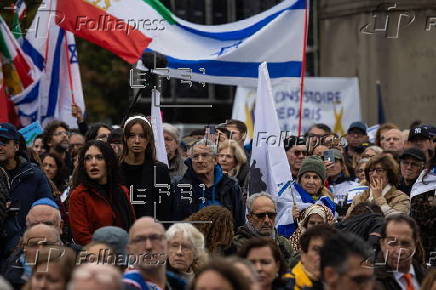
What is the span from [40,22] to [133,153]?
200 inches

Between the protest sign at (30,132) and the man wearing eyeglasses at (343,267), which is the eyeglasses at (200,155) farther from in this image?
the man wearing eyeglasses at (343,267)

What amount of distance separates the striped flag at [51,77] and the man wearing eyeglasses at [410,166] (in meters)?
5.05

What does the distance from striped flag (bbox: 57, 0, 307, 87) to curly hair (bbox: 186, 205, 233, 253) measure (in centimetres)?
352

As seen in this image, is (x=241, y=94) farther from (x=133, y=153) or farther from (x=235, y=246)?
(x=235, y=246)

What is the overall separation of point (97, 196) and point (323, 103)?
29.1 ft

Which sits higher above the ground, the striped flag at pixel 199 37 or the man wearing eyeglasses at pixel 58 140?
the striped flag at pixel 199 37

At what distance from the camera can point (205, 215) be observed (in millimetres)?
9305

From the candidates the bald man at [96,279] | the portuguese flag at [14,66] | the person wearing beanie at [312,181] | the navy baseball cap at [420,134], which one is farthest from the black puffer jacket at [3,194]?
the portuguese flag at [14,66]

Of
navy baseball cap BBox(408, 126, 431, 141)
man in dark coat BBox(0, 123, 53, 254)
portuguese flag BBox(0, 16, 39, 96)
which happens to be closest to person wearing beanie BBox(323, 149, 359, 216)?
navy baseball cap BBox(408, 126, 431, 141)

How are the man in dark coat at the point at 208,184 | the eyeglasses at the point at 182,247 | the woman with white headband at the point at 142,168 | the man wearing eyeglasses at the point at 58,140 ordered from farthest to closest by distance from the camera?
1. the man wearing eyeglasses at the point at 58,140
2. the man in dark coat at the point at 208,184
3. the woman with white headband at the point at 142,168
4. the eyeglasses at the point at 182,247

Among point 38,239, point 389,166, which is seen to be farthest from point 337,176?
point 38,239

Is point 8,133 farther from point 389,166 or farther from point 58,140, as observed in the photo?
point 389,166

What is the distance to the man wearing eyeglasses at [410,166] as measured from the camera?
1130 centimetres

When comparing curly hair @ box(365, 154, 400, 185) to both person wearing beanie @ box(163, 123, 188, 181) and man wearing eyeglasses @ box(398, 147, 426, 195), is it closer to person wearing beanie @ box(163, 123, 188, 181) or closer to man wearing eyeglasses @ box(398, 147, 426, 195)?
man wearing eyeglasses @ box(398, 147, 426, 195)
